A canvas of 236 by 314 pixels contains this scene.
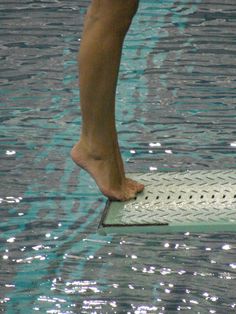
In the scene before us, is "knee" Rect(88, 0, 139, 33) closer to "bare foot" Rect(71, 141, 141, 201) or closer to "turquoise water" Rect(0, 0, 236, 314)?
"bare foot" Rect(71, 141, 141, 201)

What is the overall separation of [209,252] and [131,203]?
12.7 inches

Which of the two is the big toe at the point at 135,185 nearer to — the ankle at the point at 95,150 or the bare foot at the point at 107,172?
the bare foot at the point at 107,172

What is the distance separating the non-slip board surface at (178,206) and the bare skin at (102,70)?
143mm

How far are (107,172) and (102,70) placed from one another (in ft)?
1.08

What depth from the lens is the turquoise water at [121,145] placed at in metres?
3.99

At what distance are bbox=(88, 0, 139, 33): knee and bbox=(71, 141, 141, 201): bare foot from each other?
1.32ft

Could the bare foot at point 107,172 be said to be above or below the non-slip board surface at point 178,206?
above

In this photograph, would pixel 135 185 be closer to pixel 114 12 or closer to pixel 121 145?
pixel 114 12

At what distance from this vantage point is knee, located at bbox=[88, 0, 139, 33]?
390cm

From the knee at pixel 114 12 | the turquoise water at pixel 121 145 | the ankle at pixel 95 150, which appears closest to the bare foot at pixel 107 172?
the ankle at pixel 95 150

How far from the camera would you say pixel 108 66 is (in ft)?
13.0

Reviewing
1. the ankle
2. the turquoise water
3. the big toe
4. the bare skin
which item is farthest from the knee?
the turquoise water

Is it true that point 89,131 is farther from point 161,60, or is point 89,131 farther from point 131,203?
point 161,60

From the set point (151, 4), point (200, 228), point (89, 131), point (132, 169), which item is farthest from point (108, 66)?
point (151, 4)
